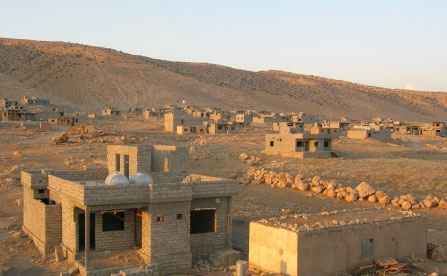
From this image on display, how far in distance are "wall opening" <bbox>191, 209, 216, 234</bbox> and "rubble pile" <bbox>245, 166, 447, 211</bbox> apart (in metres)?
9.88

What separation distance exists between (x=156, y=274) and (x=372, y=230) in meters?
5.23

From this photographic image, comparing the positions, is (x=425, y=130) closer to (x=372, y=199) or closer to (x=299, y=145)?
(x=299, y=145)

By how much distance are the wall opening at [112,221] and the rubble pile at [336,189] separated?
1199cm

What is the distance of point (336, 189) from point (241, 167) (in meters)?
7.27

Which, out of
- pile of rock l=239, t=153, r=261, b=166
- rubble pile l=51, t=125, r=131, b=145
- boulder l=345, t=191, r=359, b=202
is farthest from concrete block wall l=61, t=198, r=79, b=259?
rubble pile l=51, t=125, r=131, b=145

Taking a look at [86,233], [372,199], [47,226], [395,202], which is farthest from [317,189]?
[86,233]

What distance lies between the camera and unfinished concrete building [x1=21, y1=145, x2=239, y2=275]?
1325cm

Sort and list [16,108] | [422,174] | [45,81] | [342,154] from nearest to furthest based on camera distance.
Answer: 1. [422,174]
2. [342,154]
3. [16,108]
4. [45,81]

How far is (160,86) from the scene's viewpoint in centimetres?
10481

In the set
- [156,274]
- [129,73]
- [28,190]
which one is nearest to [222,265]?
[156,274]

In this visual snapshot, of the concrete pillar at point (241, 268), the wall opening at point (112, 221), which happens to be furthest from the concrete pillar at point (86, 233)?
A: the concrete pillar at point (241, 268)

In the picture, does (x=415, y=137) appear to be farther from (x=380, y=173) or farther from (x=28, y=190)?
(x=28, y=190)

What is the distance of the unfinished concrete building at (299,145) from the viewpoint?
34.5 m

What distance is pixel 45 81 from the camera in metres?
98.0
